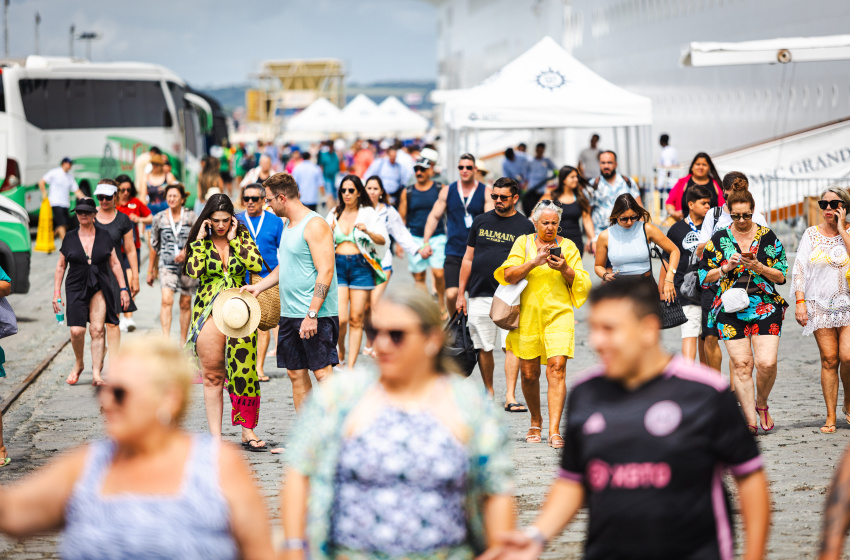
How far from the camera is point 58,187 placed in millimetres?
23672

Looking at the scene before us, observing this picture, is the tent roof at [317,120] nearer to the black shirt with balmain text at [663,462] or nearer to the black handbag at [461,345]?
the black handbag at [461,345]

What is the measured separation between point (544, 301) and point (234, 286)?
1998mm

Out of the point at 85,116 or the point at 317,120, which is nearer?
the point at 85,116

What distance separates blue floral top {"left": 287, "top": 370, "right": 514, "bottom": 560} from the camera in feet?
10.8

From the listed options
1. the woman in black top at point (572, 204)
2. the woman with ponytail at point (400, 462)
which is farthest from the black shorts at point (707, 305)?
the woman with ponytail at point (400, 462)

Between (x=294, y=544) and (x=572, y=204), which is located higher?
(x=572, y=204)

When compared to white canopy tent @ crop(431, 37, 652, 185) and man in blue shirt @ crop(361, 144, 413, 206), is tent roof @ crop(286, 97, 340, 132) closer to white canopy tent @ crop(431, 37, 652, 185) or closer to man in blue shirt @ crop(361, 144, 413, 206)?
man in blue shirt @ crop(361, 144, 413, 206)

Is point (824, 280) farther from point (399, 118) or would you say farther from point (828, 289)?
point (399, 118)

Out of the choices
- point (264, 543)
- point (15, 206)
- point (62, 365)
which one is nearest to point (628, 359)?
point (264, 543)

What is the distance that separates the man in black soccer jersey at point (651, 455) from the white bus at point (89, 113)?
23.4 metres

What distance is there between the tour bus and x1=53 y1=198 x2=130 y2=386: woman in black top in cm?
1501

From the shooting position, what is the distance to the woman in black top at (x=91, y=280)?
33.2ft

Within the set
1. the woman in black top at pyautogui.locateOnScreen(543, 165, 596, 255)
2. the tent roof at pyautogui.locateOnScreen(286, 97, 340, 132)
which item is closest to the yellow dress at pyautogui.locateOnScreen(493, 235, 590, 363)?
the woman in black top at pyautogui.locateOnScreen(543, 165, 596, 255)

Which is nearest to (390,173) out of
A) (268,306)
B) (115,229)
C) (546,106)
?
(546,106)
